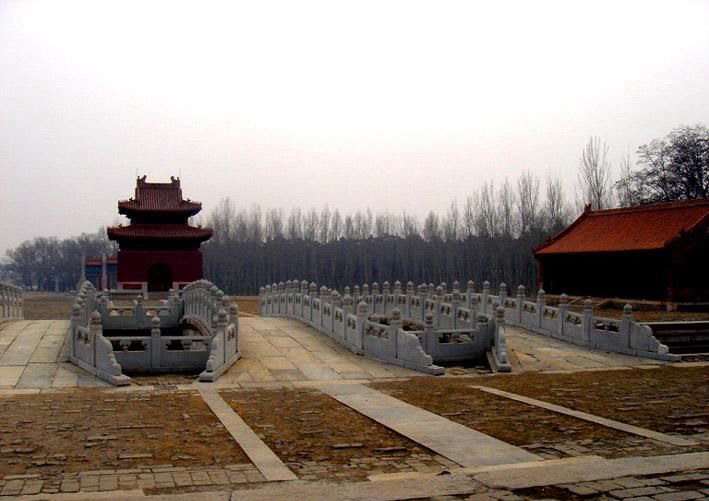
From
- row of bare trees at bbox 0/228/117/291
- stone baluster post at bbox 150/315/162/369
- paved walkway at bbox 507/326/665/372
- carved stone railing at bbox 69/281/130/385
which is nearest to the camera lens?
carved stone railing at bbox 69/281/130/385

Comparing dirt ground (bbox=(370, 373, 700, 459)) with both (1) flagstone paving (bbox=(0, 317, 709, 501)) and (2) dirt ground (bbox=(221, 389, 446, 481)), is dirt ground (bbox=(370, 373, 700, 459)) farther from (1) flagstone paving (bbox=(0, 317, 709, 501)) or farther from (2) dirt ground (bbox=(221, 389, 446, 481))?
(2) dirt ground (bbox=(221, 389, 446, 481))

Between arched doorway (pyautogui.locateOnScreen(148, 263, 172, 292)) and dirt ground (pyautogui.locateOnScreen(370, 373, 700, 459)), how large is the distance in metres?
30.1

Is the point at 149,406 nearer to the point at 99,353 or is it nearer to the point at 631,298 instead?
the point at 99,353

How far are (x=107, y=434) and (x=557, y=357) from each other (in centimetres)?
1129

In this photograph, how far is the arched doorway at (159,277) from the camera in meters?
41.2

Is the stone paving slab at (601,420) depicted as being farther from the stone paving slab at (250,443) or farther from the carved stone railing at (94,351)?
the carved stone railing at (94,351)

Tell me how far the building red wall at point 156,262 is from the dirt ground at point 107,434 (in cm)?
2935

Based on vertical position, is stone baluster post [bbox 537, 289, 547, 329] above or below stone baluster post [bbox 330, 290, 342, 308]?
below

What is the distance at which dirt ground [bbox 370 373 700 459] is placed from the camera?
323 inches

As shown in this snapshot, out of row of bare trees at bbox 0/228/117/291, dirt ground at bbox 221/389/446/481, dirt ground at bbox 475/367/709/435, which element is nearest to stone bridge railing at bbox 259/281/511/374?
dirt ground at bbox 475/367/709/435

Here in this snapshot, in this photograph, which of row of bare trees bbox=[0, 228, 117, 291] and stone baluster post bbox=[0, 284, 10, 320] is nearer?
stone baluster post bbox=[0, 284, 10, 320]

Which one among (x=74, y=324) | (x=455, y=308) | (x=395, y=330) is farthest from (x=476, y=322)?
(x=74, y=324)

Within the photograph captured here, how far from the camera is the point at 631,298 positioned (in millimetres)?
27500

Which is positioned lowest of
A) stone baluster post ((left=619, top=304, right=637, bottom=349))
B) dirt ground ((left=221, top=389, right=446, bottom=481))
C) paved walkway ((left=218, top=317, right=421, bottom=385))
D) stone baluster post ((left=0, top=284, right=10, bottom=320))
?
dirt ground ((left=221, top=389, right=446, bottom=481))
